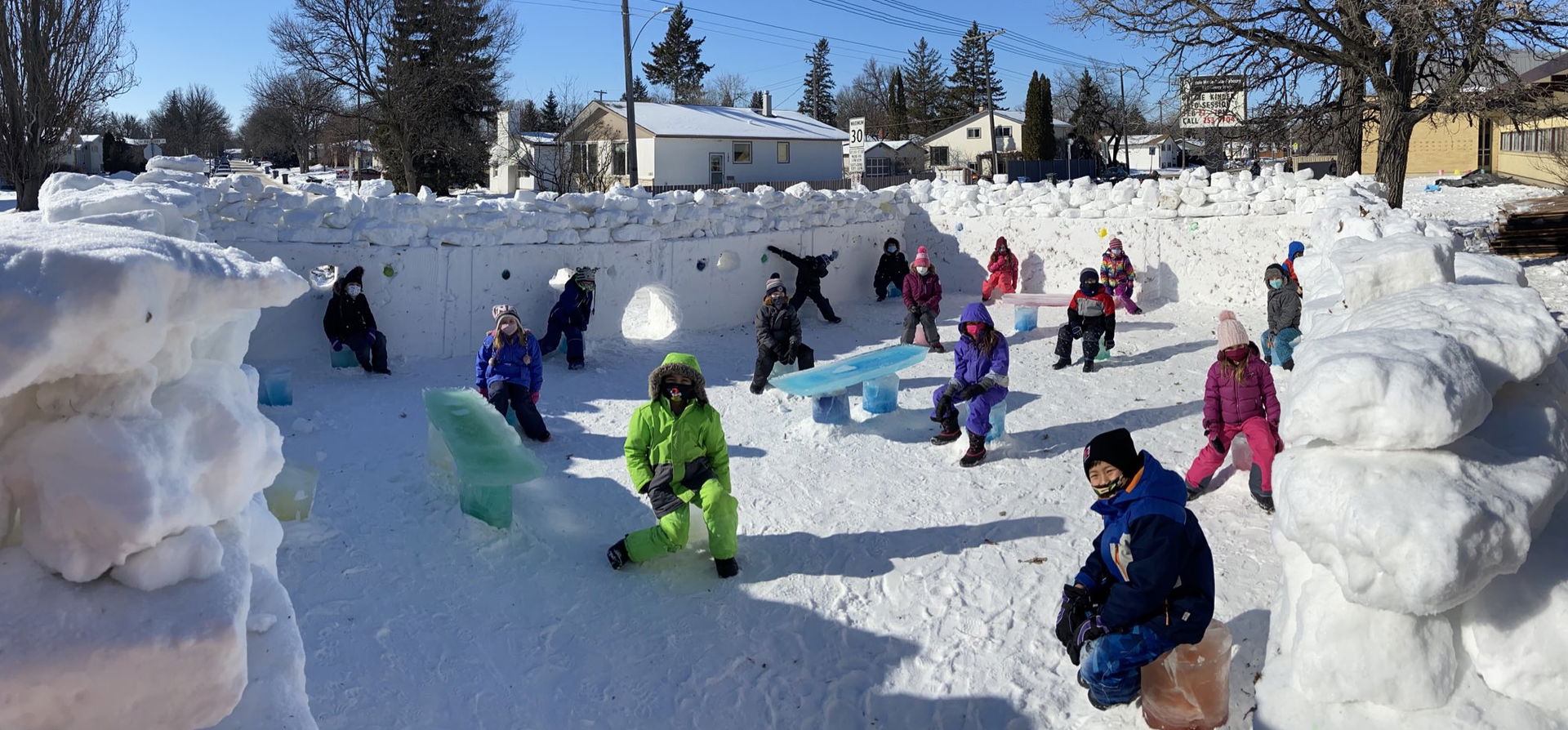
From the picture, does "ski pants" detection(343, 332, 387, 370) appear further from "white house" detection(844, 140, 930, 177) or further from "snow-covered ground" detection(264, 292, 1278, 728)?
"white house" detection(844, 140, 930, 177)

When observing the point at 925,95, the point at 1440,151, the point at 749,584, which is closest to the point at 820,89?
the point at 925,95

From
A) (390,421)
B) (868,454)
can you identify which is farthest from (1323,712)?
(390,421)

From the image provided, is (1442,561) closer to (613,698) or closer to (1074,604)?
(1074,604)

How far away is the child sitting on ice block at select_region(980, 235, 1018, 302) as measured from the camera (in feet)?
43.8

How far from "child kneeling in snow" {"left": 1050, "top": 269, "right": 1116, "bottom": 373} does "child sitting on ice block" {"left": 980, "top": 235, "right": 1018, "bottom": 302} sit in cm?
345

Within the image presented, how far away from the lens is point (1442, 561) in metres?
2.18

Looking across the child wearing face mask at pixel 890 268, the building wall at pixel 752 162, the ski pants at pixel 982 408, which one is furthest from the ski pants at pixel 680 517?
the building wall at pixel 752 162

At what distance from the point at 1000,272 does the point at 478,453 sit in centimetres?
877

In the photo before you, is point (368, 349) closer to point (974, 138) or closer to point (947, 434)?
point (947, 434)

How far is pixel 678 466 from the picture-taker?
5387 mm

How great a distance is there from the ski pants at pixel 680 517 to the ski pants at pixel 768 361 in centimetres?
383

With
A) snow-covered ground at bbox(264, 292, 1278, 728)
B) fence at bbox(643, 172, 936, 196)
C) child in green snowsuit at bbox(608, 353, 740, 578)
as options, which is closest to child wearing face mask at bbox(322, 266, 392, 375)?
snow-covered ground at bbox(264, 292, 1278, 728)

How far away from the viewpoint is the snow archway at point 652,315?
1161 centimetres

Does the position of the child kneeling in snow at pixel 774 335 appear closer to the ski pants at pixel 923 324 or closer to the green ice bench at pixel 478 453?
the ski pants at pixel 923 324
